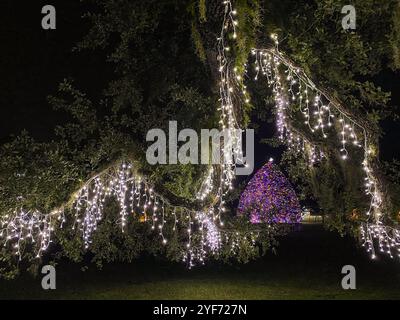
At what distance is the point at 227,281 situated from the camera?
33.7ft

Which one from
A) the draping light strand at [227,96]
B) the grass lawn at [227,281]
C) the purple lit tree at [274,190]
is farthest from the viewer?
the purple lit tree at [274,190]

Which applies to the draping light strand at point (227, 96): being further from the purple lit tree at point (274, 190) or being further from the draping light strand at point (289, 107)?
the purple lit tree at point (274, 190)

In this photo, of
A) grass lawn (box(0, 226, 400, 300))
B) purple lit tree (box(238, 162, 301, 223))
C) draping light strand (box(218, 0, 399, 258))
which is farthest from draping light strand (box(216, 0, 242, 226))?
purple lit tree (box(238, 162, 301, 223))

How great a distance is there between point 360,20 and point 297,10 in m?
0.95

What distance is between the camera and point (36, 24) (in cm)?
893

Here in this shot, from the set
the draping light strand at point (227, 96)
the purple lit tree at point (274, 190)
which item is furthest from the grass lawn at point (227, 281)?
the draping light strand at point (227, 96)

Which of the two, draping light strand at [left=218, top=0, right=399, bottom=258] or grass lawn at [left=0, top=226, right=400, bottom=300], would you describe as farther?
grass lawn at [left=0, top=226, right=400, bottom=300]

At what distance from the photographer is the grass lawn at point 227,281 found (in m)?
8.80

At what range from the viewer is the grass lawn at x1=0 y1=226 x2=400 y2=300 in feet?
28.9

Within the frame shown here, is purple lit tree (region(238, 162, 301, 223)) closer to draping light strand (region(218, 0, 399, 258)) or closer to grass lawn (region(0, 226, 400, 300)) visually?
grass lawn (region(0, 226, 400, 300))

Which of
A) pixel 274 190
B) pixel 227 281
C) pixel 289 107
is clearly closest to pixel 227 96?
pixel 289 107

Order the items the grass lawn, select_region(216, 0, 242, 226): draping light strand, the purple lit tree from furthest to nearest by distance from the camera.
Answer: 1. the purple lit tree
2. the grass lawn
3. select_region(216, 0, 242, 226): draping light strand

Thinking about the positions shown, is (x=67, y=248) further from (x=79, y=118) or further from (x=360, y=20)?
(x=360, y=20)

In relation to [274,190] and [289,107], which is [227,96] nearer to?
[289,107]
